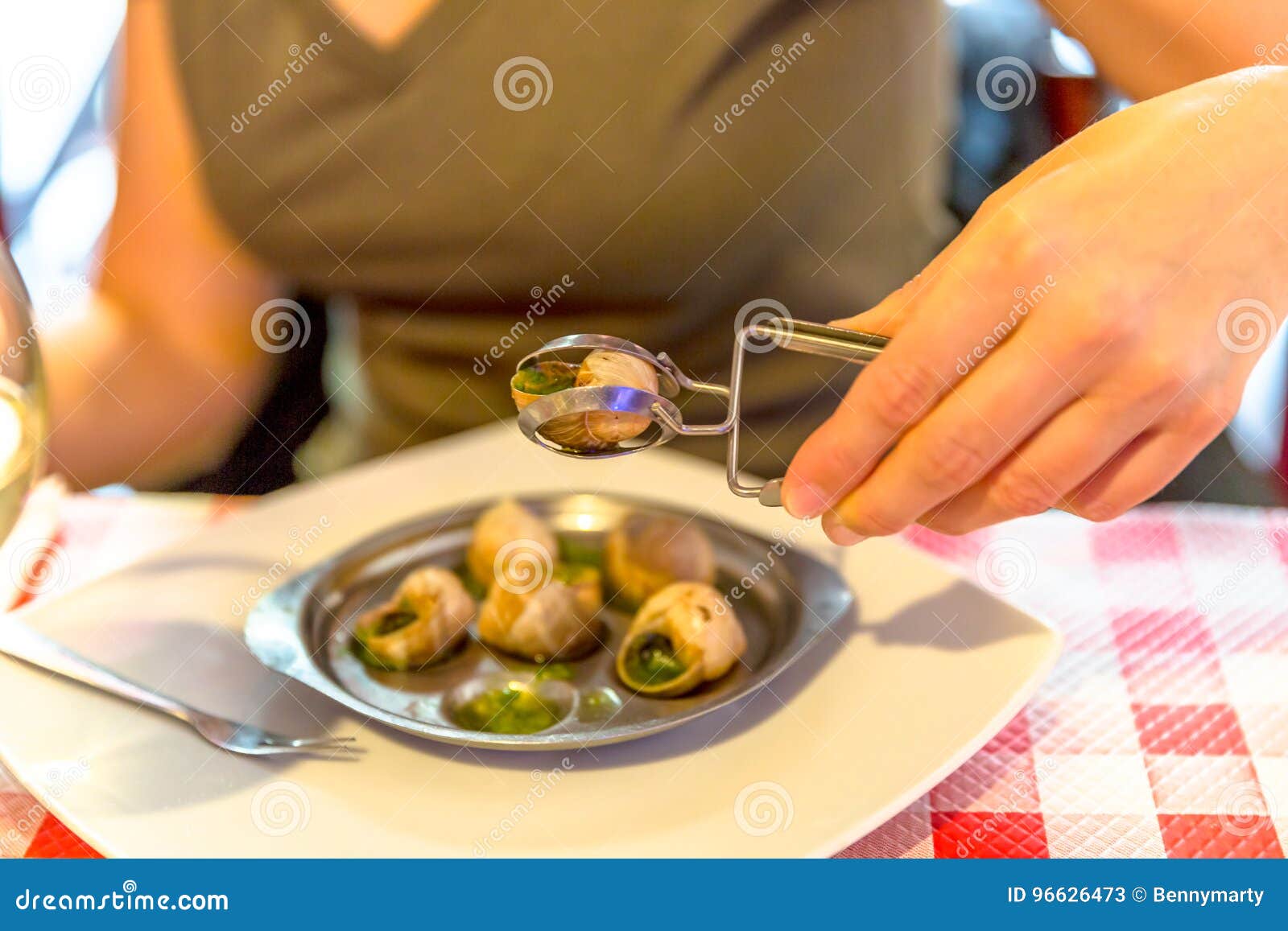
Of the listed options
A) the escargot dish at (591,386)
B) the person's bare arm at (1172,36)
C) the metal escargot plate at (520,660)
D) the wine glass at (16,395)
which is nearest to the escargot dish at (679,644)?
the metal escargot plate at (520,660)

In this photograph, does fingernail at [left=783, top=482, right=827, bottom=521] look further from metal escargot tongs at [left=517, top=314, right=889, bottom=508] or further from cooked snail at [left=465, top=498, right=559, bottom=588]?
cooked snail at [left=465, top=498, right=559, bottom=588]

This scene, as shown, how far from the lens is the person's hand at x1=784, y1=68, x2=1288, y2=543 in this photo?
508mm

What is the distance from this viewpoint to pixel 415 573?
2.13 feet

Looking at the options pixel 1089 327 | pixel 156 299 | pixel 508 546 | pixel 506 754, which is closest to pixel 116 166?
pixel 156 299

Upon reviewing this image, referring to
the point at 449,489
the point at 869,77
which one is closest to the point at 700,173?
the point at 869,77

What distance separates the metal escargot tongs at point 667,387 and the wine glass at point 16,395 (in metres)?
0.23

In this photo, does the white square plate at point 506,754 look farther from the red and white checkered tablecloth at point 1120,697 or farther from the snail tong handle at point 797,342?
the snail tong handle at point 797,342

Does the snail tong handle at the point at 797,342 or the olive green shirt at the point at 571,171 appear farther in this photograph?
the olive green shirt at the point at 571,171

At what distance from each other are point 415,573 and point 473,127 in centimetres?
43

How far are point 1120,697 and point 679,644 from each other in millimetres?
253

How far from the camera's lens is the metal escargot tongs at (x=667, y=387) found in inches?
19.5

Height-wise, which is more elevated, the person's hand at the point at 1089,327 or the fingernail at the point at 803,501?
the person's hand at the point at 1089,327

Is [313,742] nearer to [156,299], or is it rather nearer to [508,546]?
[508,546]

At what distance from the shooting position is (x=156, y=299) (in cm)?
99
